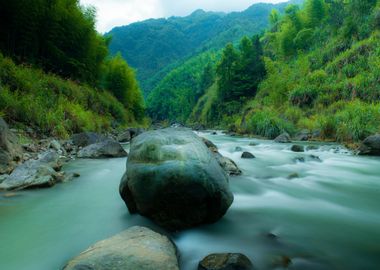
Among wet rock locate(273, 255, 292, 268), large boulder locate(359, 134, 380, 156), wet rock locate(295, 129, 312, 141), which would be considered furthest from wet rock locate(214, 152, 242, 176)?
wet rock locate(295, 129, 312, 141)

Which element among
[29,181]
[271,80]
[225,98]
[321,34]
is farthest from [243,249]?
[225,98]

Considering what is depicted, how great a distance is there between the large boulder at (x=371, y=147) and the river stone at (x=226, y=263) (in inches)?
337

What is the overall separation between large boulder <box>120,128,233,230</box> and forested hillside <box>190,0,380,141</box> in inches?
406

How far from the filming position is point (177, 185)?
10.5 ft

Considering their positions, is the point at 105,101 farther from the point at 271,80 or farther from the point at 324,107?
the point at 271,80

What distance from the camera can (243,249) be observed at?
9.80 ft

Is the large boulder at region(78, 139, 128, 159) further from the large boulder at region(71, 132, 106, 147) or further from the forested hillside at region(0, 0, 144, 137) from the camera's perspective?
the forested hillside at region(0, 0, 144, 137)

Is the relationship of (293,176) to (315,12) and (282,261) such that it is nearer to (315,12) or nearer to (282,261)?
(282,261)

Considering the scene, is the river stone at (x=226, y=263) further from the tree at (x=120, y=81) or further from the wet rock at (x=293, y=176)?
the tree at (x=120, y=81)

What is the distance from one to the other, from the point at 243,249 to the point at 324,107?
1740 cm

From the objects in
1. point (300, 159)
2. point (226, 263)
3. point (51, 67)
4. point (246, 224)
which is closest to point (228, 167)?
point (246, 224)

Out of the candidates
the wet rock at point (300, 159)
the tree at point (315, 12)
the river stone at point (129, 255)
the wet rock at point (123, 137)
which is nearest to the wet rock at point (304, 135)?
the wet rock at point (300, 159)

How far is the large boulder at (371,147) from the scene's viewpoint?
916 centimetres

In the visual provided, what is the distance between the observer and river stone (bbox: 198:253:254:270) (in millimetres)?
2402
